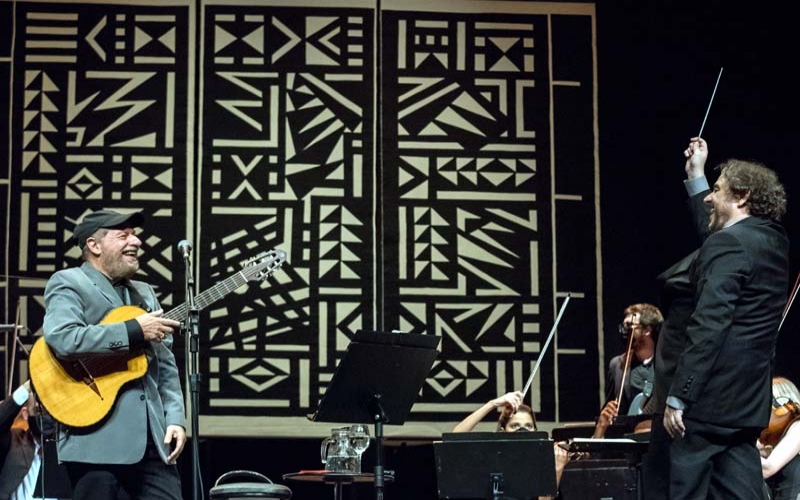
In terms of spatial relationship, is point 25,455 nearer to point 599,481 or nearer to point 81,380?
point 81,380

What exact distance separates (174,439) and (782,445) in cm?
264

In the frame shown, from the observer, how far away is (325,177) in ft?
23.1

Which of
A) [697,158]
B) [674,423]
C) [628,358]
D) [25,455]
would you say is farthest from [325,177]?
[674,423]

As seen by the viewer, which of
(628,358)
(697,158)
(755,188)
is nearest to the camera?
(755,188)

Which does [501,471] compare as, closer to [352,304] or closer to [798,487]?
[798,487]

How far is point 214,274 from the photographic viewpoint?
22.6 feet

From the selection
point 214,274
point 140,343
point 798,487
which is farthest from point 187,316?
point 798,487

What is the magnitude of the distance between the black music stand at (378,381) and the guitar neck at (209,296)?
0.55 m

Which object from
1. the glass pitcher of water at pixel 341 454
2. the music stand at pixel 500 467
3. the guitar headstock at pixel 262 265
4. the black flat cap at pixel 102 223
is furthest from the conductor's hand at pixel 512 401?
the black flat cap at pixel 102 223

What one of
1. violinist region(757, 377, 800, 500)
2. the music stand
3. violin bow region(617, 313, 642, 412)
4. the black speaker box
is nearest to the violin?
violinist region(757, 377, 800, 500)

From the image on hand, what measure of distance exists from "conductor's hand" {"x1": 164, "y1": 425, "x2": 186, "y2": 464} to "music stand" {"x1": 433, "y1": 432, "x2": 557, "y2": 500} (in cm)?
116

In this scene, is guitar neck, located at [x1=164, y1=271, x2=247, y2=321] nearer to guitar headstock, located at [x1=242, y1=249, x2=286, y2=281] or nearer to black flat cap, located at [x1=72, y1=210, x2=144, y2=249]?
guitar headstock, located at [x1=242, y1=249, x2=286, y2=281]

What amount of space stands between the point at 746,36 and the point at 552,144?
148 centimetres

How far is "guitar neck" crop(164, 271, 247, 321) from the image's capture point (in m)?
4.54
